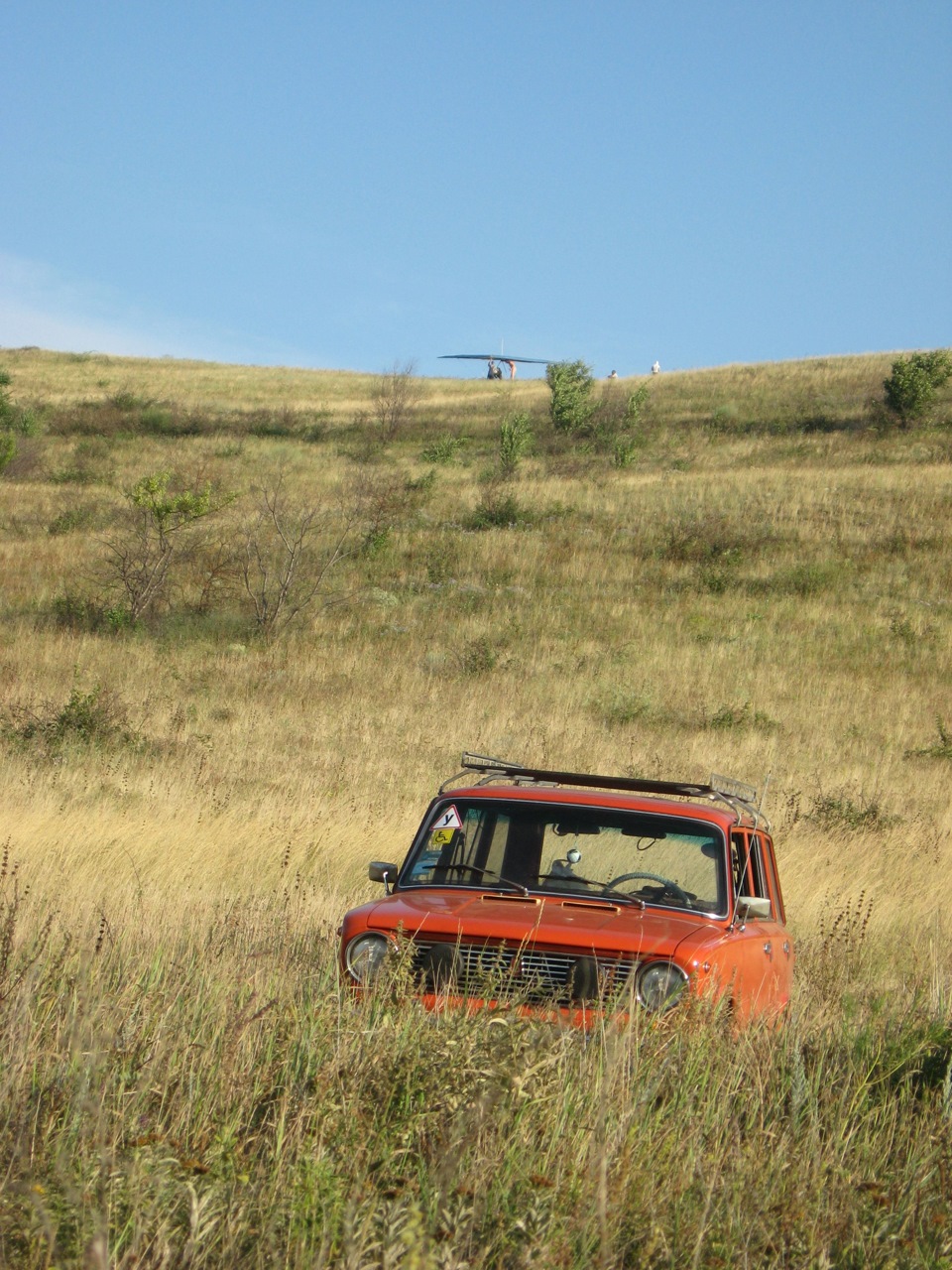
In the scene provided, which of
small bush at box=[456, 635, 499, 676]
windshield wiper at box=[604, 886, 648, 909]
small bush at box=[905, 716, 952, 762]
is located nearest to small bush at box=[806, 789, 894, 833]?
small bush at box=[905, 716, 952, 762]

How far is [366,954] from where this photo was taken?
5.39 metres

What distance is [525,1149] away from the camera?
11.3ft

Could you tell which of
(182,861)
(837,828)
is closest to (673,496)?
(837,828)

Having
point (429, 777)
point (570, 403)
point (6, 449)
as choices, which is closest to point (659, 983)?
point (429, 777)

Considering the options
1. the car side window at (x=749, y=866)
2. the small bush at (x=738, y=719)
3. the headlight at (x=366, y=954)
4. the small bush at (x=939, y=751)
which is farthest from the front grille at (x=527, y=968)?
the small bush at (x=738, y=719)

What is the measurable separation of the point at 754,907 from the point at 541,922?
3.55 ft

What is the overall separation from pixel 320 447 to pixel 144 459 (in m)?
7.26

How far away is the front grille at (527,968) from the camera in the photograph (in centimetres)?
499

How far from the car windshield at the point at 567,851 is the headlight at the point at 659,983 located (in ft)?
3.01

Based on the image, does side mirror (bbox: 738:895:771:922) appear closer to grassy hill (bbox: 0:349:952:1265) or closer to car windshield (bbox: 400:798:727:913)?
car windshield (bbox: 400:798:727:913)

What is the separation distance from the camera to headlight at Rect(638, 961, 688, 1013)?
498 centimetres

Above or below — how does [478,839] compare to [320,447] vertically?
below

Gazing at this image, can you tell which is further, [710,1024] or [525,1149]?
[710,1024]

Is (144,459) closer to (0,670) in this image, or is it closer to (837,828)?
(0,670)
